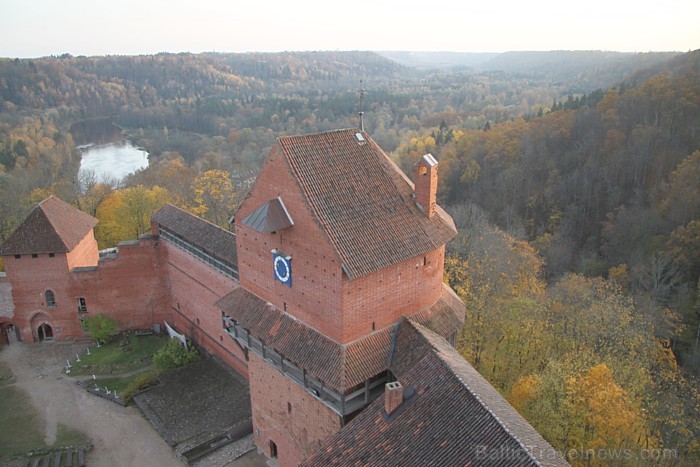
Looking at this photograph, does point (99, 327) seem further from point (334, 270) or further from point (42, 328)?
point (334, 270)

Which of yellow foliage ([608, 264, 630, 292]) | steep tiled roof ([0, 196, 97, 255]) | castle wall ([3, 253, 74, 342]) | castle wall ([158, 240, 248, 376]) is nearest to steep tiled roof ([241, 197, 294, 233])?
castle wall ([158, 240, 248, 376])

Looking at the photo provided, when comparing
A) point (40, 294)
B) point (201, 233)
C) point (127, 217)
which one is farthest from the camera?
point (127, 217)

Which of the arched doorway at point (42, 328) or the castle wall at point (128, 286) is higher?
the castle wall at point (128, 286)

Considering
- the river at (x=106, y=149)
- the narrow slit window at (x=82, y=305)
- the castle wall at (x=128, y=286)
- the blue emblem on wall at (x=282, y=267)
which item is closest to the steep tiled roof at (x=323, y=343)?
the blue emblem on wall at (x=282, y=267)

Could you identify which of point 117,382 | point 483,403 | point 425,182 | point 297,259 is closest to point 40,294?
point 117,382

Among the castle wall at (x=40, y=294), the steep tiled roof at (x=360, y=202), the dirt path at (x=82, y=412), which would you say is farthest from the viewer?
the castle wall at (x=40, y=294)

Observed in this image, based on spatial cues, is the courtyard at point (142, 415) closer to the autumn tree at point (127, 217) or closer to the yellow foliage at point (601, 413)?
the yellow foliage at point (601, 413)
